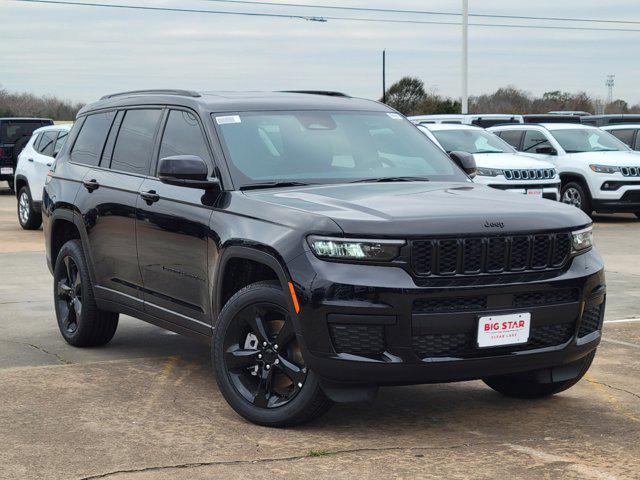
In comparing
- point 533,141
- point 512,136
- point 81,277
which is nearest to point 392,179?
point 81,277

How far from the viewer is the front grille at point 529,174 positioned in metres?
18.2

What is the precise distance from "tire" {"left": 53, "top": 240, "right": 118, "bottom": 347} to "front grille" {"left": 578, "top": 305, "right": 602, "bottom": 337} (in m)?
3.55

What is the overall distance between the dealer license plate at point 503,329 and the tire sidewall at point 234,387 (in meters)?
0.83

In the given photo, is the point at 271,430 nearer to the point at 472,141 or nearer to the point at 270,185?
the point at 270,185

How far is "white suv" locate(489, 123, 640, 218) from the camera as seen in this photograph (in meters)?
19.5

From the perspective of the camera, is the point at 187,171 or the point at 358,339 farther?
the point at 187,171

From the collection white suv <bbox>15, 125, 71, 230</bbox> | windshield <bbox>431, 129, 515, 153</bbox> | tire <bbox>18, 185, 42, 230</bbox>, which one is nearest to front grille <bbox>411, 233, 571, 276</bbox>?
windshield <bbox>431, 129, 515, 153</bbox>

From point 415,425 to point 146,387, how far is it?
71.2 inches

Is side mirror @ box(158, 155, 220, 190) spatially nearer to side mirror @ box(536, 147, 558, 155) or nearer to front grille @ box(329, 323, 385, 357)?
front grille @ box(329, 323, 385, 357)

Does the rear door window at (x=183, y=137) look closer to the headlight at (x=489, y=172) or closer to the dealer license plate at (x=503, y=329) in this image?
the dealer license plate at (x=503, y=329)

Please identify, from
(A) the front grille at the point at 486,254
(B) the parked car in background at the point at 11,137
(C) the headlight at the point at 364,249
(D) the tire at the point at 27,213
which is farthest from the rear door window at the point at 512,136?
(C) the headlight at the point at 364,249

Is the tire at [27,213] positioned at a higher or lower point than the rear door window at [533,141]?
lower

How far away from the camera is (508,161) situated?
18.5 m

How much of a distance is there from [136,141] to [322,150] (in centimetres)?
145
